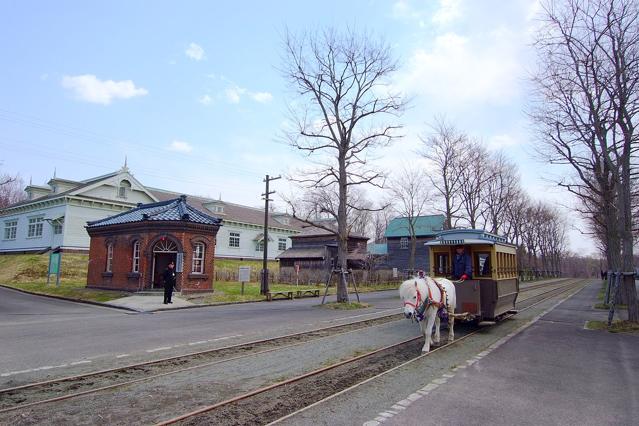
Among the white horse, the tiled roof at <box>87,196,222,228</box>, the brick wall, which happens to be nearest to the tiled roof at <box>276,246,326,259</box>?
the tiled roof at <box>87,196,222,228</box>

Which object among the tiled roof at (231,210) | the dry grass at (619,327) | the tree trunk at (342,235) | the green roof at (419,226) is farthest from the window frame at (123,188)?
the dry grass at (619,327)

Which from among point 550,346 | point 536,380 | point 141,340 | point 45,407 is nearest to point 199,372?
point 45,407

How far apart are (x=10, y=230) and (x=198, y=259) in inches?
1277

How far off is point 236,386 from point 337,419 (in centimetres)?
215

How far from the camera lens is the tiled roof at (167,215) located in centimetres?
2572

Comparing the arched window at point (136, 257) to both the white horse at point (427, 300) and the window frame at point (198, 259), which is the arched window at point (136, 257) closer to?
the window frame at point (198, 259)

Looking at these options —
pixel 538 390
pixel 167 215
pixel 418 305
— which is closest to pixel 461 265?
pixel 418 305

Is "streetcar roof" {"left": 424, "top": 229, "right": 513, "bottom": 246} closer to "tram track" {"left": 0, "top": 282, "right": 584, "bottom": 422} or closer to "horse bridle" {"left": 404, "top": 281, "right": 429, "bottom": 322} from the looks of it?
"tram track" {"left": 0, "top": 282, "right": 584, "bottom": 422}

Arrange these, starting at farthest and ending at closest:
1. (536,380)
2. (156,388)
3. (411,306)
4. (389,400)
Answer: (411,306) < (536,380) < (156,388) < (389,400)

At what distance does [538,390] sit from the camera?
22.8 feet

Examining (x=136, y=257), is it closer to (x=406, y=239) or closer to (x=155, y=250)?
(x=155, y=250)

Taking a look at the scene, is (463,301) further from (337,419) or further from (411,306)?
(337,419)

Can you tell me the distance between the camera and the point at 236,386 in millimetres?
6895

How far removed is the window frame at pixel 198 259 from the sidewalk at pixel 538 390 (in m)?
19.9
